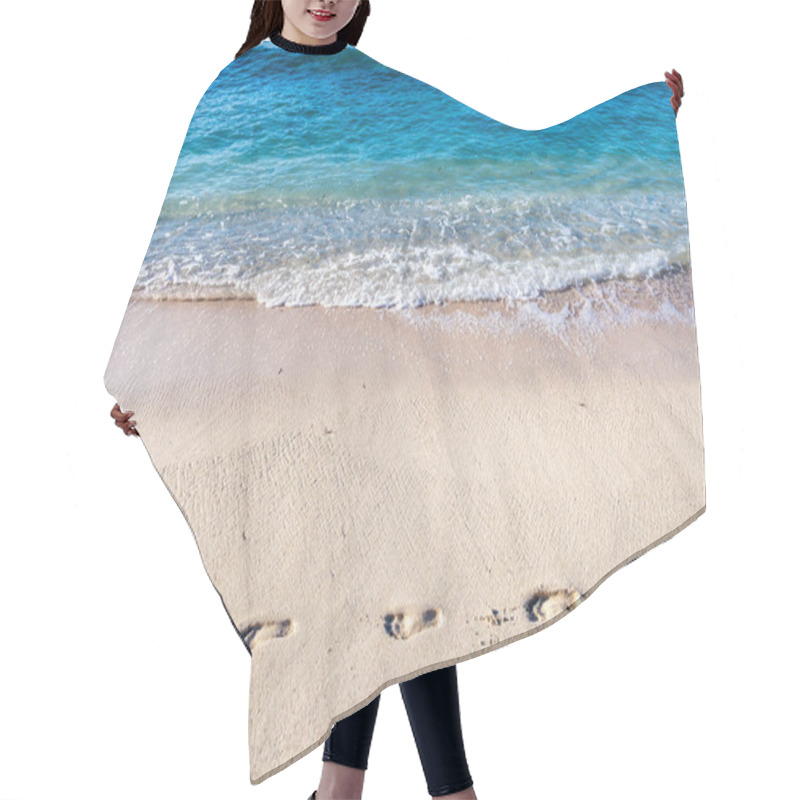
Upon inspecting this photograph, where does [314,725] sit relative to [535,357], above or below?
below

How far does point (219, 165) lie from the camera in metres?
2.97

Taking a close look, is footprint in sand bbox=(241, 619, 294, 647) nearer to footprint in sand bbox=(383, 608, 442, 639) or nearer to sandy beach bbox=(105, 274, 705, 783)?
sandy beach bbox=(105, 274, 705, 783)

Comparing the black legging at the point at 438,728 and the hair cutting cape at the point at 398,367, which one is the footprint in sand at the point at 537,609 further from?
the black legging at the point at 438,728

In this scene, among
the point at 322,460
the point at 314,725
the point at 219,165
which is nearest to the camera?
the point at 314,725

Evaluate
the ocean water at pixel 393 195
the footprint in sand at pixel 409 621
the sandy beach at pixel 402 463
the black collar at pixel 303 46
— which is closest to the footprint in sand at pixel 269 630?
the sandy beach at pixel 402 463

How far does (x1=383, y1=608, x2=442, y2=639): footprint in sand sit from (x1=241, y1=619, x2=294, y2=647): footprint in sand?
0.53ft

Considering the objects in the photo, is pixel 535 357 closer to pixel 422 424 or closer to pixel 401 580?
pixel 422 424

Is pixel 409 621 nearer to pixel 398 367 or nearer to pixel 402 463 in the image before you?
pixel 402 463

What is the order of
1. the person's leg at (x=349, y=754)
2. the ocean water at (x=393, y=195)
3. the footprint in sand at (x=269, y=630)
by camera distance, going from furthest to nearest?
the person's leg at (x=349, y=754)
the ocean water at (x=393, y=195)
the footprint in sand at (x=269, y=630)

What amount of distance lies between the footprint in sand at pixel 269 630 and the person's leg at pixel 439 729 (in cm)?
37

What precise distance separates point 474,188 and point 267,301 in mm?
450

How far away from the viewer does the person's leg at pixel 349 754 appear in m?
3.02

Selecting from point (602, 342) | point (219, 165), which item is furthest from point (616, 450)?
point (219, 165)

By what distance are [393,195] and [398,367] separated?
13.8 inches
